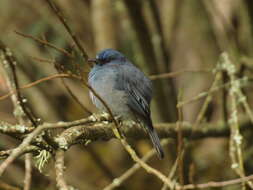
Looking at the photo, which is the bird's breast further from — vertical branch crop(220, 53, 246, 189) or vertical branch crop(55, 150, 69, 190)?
vertical branch crop(55, 150, 69, 190)

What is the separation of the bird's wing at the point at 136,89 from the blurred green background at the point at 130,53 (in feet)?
3.00

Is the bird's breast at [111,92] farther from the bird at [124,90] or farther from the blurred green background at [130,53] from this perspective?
the blurred green background at [130,53]

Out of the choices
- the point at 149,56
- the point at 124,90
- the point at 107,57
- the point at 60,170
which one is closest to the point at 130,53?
the point at 149,56

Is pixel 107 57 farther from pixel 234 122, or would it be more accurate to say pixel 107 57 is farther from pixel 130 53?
pixel 130 53

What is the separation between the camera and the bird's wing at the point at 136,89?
4.10m

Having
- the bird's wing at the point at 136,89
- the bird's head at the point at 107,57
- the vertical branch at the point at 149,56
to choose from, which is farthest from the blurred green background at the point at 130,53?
the bird's wing at the point at 136,89

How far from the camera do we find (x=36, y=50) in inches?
251

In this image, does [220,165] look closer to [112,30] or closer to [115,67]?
[112,30]

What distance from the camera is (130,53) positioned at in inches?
256

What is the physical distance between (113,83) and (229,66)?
42.4 inches

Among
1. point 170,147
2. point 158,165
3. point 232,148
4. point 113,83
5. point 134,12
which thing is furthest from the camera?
point 158,165

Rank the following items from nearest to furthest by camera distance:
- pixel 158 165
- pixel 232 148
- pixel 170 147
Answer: pixel 232 148
pixel 170 147
pixel 158 165

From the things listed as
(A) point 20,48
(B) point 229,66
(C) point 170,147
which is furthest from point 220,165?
(A) point 20,48

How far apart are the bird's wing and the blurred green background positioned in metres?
0.91
